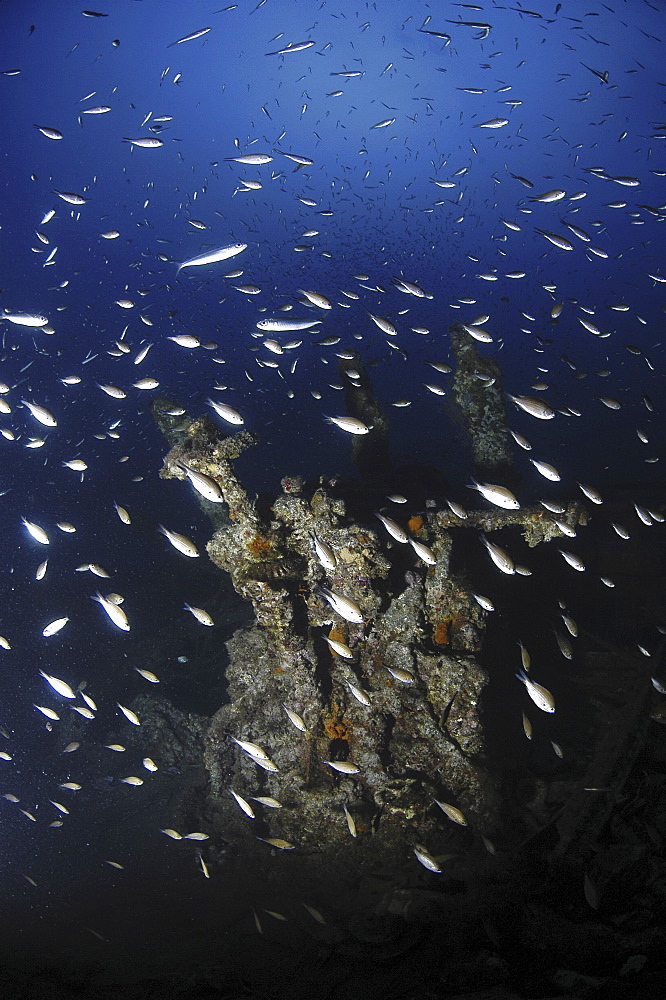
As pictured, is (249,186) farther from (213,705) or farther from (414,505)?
(213,705)

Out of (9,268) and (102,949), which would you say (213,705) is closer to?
(102,949)

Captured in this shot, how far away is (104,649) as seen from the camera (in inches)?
596

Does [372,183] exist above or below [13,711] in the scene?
above

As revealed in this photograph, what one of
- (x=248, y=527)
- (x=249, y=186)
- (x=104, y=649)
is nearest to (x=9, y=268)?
(x=104, y=649)

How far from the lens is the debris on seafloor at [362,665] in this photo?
6055 millimetres

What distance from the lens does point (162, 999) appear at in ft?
15.9

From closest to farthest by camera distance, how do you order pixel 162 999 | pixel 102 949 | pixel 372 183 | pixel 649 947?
pixel 649 947 → pixel 162 999 → pixel 102 949 → pixel 372 183

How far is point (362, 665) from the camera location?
654 cm

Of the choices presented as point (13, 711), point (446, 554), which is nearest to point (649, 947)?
point (446, 554)

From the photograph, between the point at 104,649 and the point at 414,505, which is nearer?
the point at 414,505

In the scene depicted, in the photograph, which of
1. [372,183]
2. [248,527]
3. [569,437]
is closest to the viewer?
[248,527]

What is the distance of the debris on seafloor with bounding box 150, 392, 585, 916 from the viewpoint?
6.05 m

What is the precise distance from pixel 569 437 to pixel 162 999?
67252mm

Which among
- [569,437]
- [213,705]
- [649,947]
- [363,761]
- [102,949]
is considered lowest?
[569,437]
